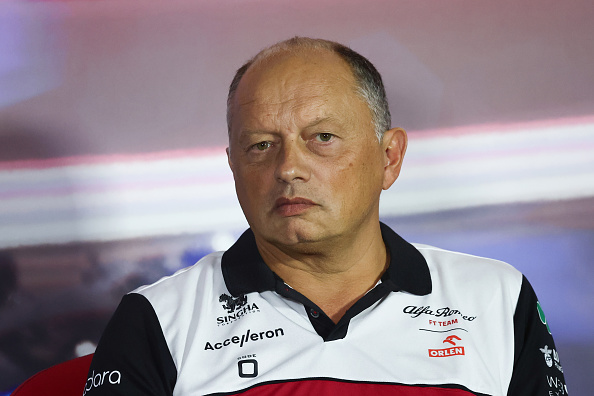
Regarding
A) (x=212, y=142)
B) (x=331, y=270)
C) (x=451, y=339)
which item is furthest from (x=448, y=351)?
(x=212, y=142)

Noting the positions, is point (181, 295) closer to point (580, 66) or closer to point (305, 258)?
point (305, 258)

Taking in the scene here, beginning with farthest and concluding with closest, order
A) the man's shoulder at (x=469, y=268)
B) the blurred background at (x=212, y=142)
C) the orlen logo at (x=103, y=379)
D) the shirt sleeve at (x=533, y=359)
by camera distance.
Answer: the blurred background at (x=212, y=142), the man's shoulder at (x=469, y=268), the shirt sleeve at (x=533, y=359), the orlen logo at (x=103, y=379)

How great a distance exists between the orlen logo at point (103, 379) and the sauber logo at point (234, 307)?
234mm

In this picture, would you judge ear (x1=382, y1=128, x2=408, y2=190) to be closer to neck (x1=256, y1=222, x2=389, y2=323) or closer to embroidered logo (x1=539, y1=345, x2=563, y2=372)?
neck (x1=256, y1=222, x2=389, y2=323)

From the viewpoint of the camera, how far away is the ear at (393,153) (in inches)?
68.6

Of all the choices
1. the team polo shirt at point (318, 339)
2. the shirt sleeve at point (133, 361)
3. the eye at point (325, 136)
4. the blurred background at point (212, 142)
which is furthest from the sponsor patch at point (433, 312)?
the blurred background at point (212, 142)

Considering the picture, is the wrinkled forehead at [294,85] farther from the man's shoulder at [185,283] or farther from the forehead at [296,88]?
the man's shoulder at [185,283]

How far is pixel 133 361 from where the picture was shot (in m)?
1.51

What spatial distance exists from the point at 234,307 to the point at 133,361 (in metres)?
0.24

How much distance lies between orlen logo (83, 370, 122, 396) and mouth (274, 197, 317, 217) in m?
0.46

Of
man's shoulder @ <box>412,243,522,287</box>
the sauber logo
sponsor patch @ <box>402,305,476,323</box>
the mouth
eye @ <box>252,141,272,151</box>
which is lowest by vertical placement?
sponsor patch @ <box>402,305,476,323</box>

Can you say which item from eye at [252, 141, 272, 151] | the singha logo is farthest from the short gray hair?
the singha logo

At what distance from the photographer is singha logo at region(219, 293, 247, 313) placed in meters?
1.61

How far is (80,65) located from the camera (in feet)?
7.59
